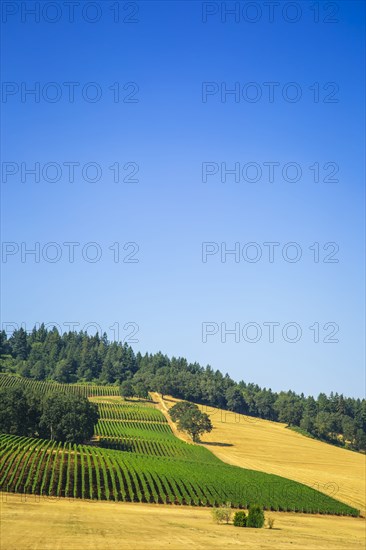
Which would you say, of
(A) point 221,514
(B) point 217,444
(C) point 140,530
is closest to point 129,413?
(B) point 217,444

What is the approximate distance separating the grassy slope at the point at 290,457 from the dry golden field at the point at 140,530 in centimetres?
2872

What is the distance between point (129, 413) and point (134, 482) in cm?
9317

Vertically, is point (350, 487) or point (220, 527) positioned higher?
point (220, 527)

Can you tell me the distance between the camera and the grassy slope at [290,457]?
94738 mm

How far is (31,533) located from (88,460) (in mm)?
40284

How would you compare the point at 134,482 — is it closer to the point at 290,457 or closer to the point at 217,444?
the point at 290,457

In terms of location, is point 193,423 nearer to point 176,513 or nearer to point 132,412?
point 132,412

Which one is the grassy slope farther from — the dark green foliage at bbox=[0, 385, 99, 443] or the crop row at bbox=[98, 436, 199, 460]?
the dark green foliage at bbox=[0, 385, 99, 443]

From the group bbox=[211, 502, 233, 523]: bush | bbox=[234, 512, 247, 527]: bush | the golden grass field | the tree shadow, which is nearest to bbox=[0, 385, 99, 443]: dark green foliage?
the tree shadow

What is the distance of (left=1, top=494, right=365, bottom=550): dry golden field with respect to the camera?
35344 mm

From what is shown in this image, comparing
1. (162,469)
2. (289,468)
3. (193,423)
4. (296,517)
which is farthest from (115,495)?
(193,423)

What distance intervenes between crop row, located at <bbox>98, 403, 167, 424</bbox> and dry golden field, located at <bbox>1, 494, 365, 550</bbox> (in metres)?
95.0

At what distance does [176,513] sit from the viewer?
56.8 meters

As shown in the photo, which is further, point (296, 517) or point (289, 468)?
point (289, 468)
